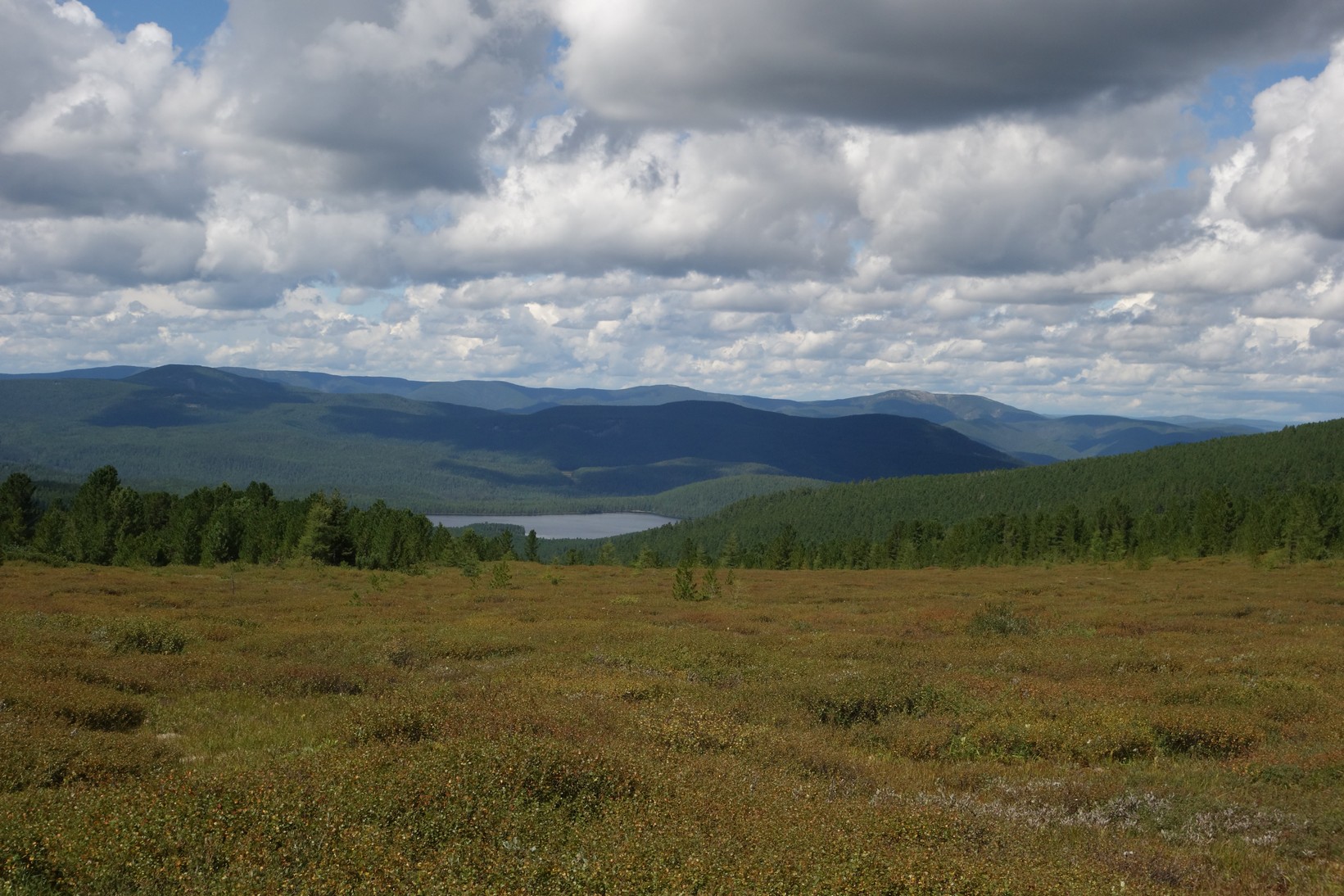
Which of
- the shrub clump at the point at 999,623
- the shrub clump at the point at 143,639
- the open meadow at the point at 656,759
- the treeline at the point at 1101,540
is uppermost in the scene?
the open meadow at the point at 656,759

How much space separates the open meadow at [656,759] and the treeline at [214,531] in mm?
45549

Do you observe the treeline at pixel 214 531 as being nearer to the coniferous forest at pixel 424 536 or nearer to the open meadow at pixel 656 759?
the coniferous forest at pixel 424 536

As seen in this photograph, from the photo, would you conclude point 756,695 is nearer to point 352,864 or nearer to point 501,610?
point 352,864

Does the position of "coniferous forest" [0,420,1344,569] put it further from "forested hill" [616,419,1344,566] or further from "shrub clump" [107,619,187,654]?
"shrub clump" [107,619,187,654]

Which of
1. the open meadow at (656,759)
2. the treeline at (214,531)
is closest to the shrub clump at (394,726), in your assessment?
the open meadow at (656,759)

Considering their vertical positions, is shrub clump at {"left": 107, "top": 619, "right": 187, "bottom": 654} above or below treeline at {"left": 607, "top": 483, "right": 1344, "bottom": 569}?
above

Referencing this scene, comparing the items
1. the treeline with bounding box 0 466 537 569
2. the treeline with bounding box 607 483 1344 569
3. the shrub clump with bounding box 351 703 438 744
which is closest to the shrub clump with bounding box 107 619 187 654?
the shrub clump with bounding box 351 703 438 744

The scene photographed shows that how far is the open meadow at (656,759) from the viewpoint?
332 inches

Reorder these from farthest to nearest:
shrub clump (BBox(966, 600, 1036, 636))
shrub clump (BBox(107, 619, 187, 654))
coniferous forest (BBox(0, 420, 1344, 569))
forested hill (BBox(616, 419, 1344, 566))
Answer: forested hill (BBox(616, 419, 1344, 566)) → coniferous forest (BBox(0, 420, 1344, 569)) → shrub clump (BBox(966, 600, 1036, 636)) → shrub clump (BBox(107, 619, 187, 654))

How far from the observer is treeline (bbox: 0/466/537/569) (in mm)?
72688

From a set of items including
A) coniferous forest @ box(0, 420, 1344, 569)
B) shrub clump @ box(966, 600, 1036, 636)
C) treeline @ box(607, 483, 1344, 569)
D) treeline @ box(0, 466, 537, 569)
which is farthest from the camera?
treeline @ box(607, 483, 1344, 569)

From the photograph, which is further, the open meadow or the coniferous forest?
the coniferous forest

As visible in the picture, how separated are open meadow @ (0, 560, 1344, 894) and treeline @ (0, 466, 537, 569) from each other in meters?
45.5

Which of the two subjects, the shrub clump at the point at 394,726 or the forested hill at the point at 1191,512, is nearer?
the shrub clump at the point at 394,726
